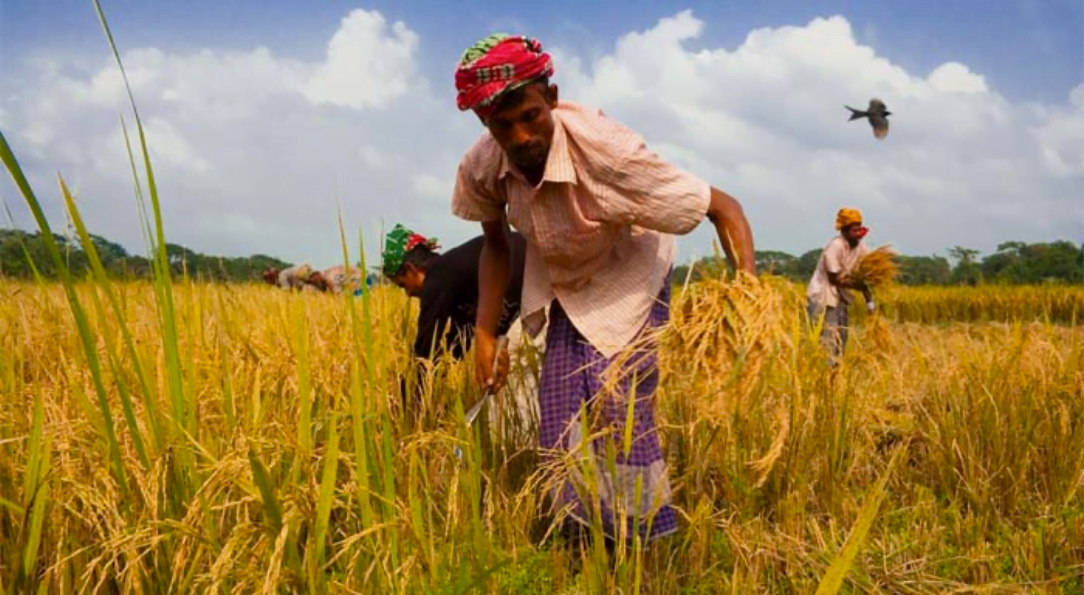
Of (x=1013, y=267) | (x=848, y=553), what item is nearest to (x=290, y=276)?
(x=848, y=553)

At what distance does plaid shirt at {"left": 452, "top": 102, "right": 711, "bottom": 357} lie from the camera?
2.12 meters

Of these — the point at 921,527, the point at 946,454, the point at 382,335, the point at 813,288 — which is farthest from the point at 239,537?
the point at 813,288

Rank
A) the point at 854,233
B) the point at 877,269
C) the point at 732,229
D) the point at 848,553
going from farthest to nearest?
the point at 854,233
the point at 877,269
the point at 732,229
the point at 848,553

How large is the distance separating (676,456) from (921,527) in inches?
31.1

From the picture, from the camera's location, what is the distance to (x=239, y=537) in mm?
1378

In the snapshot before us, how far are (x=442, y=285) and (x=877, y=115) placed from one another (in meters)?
13.0

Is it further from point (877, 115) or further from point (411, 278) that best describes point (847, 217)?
point (877, 115)

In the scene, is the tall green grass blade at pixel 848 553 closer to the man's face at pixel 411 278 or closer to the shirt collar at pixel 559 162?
the shirt collar at pixel 559 162

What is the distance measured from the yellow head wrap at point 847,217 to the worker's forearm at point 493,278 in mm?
4686

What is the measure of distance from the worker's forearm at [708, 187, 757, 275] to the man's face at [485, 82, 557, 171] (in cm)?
46

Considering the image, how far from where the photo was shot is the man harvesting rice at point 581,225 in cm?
204

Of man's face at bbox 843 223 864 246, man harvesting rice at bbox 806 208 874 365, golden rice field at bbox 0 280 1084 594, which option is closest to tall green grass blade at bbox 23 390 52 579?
golden rice field at bbox 0 280 1084 594

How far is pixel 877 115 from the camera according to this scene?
46.4 ft

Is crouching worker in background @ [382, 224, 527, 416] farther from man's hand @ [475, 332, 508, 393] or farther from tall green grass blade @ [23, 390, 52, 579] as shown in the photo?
tall green grass blade @ [23, 390, 52, 579]
